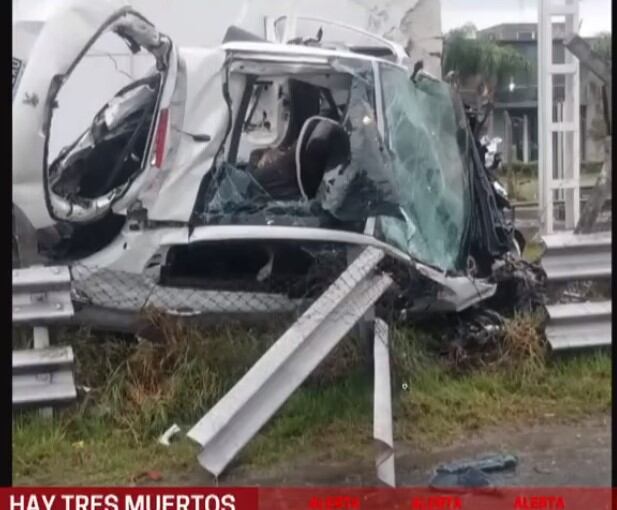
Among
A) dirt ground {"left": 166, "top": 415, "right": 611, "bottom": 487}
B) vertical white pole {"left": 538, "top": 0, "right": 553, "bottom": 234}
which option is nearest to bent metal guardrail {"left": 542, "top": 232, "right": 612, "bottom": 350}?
vertical white pole {"left": 538, "top": 0, "right": 553, "bottom": 234}

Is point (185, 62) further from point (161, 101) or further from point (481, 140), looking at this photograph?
point (481, 140)

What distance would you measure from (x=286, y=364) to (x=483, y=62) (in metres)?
1.08

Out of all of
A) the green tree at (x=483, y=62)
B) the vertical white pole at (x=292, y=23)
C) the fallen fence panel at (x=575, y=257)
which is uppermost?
the vertical white pole at (x=292, y=23)

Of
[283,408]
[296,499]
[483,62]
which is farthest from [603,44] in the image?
[296,499]

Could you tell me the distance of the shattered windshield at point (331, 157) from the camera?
3627mm

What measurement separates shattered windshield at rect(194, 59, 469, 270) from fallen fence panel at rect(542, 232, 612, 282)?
1.34 feet

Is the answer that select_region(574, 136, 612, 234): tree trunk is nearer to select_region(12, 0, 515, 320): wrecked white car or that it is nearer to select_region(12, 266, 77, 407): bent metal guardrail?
select_region(12, 0, 515, 320): wrecked white car

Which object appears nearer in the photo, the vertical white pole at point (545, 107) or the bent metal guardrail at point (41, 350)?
the bent metal guardrail at point (41, 350)

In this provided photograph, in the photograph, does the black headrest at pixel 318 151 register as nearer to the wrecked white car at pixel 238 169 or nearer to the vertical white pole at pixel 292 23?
the wrecked white car at pixel 238 169

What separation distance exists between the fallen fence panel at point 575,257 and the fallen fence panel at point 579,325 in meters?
0.10

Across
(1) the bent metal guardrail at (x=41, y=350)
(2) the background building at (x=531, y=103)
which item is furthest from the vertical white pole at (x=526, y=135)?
(1) the bent metal guardrail at (x=41, y=350)

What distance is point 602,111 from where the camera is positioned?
12.1 ft

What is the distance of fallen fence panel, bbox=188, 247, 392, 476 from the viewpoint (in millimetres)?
3479

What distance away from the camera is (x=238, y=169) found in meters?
3.67
